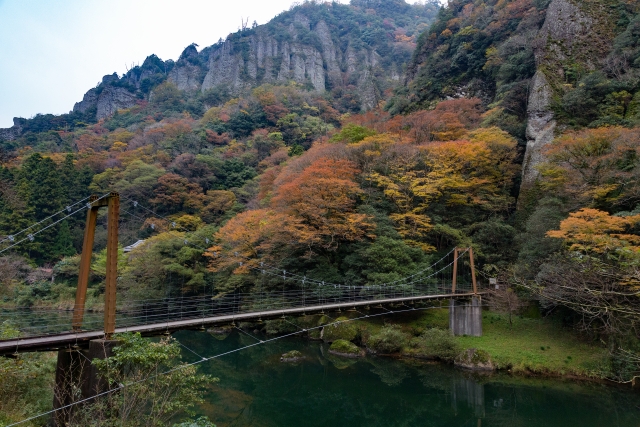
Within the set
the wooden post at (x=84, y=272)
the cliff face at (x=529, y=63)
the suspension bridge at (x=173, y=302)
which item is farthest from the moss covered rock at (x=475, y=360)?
the wooden post at (x=84, y=272)

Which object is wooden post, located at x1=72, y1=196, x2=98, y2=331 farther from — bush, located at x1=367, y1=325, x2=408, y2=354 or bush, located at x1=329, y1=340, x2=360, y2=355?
bush, located at x1=367, y1=325, x2=408, y2=354

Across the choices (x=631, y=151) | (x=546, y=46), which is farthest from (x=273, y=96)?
(x=631, y=151)

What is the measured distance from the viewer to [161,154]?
102 ft

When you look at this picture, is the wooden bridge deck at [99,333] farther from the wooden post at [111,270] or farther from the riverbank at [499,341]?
the riverbank at [499,341]

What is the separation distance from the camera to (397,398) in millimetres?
10047

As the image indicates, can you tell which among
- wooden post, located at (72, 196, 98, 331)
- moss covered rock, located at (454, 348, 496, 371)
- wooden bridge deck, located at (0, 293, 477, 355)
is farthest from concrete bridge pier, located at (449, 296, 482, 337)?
wooden post, located at (72, 196, 98, 331)

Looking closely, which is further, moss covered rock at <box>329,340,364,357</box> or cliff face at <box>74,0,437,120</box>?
cliff face at <box>74,0,437,120</box>

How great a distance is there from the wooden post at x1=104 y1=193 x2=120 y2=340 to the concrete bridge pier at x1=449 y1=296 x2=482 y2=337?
11.4 metres

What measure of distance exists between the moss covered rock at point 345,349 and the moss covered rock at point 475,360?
129 inches

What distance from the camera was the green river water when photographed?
8.66 m

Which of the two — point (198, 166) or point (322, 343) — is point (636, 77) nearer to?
point (322, 343)

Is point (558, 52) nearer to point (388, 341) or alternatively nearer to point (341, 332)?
point (388, 341)

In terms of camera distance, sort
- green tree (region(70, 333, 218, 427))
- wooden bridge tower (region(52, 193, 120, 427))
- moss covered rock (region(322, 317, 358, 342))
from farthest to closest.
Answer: moss covered rock (region(322, 317, 358, 342)) → wooden bridge tower (region(52, 193, 120, 427)) → green tree (region(70, 333, 218, 427))

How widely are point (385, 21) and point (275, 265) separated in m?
58.0
